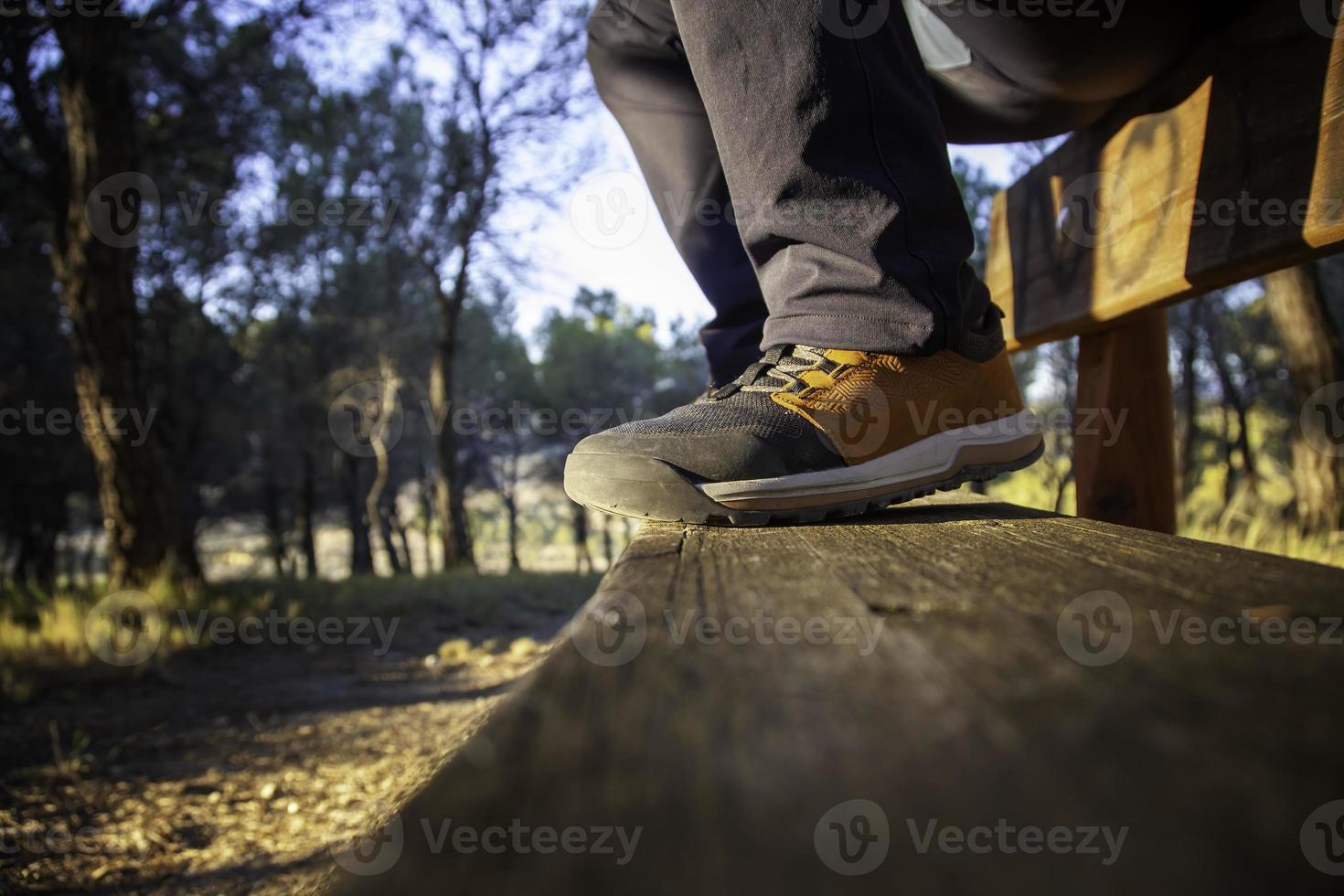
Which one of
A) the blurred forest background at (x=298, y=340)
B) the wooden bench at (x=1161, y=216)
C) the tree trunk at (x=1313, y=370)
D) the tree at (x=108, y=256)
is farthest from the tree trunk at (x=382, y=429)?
the wooden bench at (x=1161, y=216)

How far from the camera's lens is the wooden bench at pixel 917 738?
0.80 ft

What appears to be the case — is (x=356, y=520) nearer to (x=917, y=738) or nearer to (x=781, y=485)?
(x=781, y=485)

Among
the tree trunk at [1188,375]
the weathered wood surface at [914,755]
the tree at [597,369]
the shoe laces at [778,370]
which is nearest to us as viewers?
the weathered wood surface at [914,755]

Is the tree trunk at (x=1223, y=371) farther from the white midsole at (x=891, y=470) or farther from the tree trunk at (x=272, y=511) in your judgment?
the tree trunk at (x=272, y=511)

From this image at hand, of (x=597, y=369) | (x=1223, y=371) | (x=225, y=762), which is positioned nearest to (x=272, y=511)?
(x=597, y=369)

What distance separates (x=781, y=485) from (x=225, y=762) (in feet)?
7.03

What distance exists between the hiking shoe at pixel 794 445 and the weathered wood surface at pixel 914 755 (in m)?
0.55

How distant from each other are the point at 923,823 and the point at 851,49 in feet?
3.30

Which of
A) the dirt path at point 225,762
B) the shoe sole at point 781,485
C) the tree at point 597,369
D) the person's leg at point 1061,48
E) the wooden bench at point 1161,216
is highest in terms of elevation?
the tree at point 597,369

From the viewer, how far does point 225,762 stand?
89.4 inches

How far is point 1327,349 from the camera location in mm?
4332

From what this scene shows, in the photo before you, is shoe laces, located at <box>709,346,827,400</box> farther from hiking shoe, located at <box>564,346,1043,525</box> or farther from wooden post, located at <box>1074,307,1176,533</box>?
wooden post, located at <box>1074,307,1176,533</box>

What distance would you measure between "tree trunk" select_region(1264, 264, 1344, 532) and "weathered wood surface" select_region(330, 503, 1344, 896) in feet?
16.6

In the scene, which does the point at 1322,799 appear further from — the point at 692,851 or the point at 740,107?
the point at 740,107
